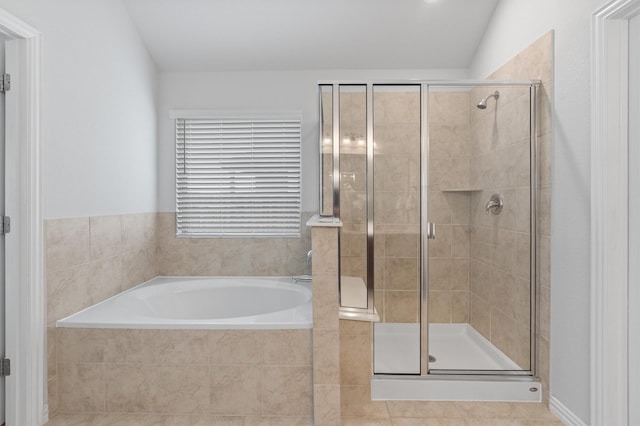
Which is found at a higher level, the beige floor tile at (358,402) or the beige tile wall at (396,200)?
the beige tile wall at (396,200)

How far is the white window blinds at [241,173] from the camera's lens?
3322 millimetres

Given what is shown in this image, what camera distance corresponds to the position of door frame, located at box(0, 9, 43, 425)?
6.07ft

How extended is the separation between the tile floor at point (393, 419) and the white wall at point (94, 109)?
1085 mm

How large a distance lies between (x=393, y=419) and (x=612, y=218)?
1.42m

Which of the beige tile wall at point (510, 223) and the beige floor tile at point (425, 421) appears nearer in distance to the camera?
the beige floor tile at point (425, 421)

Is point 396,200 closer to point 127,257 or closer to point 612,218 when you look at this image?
point 612,218

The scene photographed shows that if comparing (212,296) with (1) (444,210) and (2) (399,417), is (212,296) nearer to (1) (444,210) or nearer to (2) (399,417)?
(2) (399,417)

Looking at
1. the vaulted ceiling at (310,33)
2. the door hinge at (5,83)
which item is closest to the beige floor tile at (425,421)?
the door hinge at (5,83)

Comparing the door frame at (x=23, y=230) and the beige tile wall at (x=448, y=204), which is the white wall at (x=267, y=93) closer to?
the beige tile wall at (x=448, y=204)

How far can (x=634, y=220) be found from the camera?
5.53ft

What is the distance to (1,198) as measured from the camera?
1873 millimetres

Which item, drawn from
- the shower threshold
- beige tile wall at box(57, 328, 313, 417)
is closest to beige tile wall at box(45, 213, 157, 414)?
beige tile wall at box(57, 328, 313, 417)

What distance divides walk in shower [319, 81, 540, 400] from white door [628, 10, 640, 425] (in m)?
0.55

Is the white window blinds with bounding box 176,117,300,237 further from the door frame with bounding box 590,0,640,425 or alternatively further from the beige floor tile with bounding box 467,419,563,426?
the door frame with bounding box 590,0,640,425
